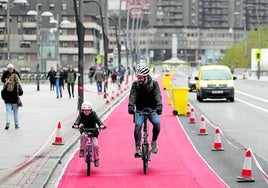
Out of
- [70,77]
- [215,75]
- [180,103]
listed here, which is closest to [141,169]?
[180,103]

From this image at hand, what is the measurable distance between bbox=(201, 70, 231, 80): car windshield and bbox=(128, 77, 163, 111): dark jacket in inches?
1072

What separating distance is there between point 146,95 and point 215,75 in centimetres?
2777

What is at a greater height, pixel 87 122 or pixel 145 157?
pixel 87 122

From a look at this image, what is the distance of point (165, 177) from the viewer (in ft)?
40.3

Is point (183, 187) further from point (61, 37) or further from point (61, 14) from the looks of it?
point (61, 37)

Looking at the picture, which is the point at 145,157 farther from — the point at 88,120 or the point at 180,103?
the point at 180,103

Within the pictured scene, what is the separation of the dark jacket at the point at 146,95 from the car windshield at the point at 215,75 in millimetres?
27223

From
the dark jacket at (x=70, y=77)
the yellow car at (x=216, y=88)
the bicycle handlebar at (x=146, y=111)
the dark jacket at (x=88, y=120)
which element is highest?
the bicycle handlebar at (x=146, y=111)

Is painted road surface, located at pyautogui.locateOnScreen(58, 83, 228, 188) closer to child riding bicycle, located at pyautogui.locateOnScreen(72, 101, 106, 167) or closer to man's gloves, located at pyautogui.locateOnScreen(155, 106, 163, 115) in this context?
child riding bicycle, located at pyautogui.locateOnScreen(72, 101, 106, 167)

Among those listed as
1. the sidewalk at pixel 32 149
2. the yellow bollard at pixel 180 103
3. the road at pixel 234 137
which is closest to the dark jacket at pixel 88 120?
the sidewalk at pixel 32 149

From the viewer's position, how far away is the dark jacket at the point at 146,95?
1309 centimetres

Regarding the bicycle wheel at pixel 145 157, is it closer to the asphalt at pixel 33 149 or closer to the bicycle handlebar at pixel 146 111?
the bicycle handlebar at pixel 146 111

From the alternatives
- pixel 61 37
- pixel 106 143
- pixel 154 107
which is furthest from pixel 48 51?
pixel 61 37

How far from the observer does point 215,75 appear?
133 ft
